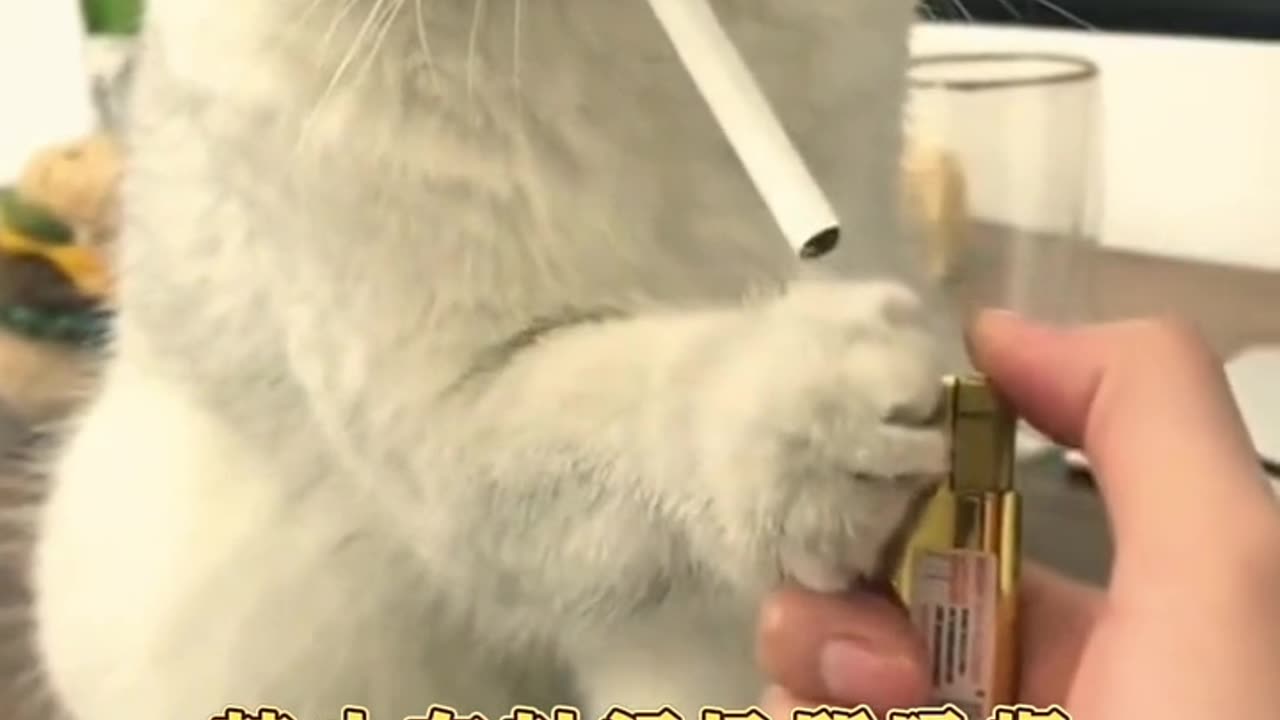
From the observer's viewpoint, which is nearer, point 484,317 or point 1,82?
point 484,317

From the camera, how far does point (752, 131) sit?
50 cm

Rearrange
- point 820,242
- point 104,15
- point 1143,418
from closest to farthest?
point 820,242
point 1143,418
point 104,15

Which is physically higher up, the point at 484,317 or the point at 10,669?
the point at 484,317

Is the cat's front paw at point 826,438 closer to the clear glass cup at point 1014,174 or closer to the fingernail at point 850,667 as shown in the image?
the fingernail at point 850,667

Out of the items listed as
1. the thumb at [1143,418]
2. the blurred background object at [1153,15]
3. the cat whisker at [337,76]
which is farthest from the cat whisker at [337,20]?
the blurred background object at [1153,15]

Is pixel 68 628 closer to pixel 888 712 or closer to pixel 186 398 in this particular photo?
pixel 186 398

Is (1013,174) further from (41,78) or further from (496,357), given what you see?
(41,78)

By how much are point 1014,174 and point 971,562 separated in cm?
68

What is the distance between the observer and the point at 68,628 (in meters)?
0.81

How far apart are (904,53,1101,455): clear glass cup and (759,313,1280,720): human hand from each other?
1.52 ft

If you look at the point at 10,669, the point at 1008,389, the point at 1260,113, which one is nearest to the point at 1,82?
the point at 10,669

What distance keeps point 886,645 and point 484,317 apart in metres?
0.17

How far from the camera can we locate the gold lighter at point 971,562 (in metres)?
0.50

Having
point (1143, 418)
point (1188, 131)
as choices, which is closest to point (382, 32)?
point (1143, 418)
